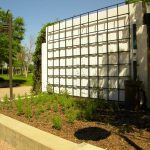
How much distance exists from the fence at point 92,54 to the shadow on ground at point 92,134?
384cm

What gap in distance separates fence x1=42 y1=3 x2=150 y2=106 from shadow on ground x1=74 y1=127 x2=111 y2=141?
3.84 m

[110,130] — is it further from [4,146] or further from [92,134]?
[4,146]

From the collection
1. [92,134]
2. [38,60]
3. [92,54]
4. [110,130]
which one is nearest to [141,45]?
[92,54]

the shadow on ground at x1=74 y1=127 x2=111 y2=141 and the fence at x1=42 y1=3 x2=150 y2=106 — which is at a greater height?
the fence at x1=42 y1=3 x2=150 y2=106

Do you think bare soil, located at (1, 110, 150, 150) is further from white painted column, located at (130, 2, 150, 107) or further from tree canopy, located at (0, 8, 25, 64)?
tree canopy, located at (0, 8, 25, 64)

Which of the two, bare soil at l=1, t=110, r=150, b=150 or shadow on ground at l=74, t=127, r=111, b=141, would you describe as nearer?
bare soil at l=1, t=110, r=150, b=150

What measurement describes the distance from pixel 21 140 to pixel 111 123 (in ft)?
6.38

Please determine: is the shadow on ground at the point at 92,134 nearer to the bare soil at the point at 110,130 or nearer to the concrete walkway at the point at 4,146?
the bare soil at the point at 110,130

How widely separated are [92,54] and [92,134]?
17.8ft

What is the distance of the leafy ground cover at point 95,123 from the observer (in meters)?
4.90

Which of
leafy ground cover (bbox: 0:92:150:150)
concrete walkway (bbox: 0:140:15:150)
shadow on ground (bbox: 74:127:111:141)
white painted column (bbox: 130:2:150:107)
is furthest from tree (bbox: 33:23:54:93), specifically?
shadow on ground (bbox: 74:127:111:141)

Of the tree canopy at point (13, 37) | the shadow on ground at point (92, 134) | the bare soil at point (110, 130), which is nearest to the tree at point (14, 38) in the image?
the tree canopy at point (13, 37)

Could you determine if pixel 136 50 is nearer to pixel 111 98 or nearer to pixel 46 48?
pixel 111 98

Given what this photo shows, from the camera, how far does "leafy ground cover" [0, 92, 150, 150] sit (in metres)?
4.90
